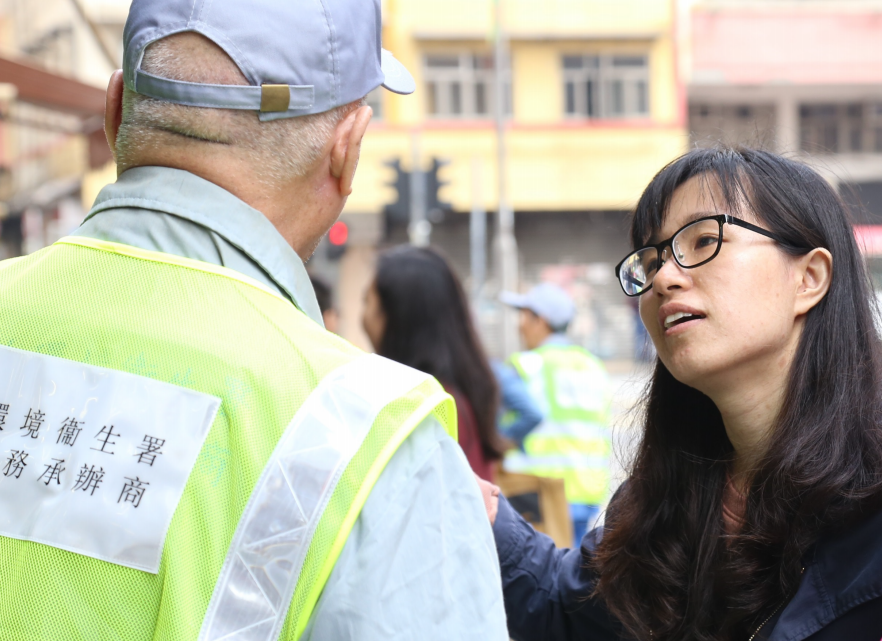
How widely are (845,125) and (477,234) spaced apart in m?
9.82

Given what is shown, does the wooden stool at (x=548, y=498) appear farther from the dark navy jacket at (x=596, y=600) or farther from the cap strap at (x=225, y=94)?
the cap strap at (x=225, y=94)

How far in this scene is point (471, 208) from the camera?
19.2 meters

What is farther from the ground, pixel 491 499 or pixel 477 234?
pixel 491 499

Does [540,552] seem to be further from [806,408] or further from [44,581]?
[44,581]

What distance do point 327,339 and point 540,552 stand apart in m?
1.11

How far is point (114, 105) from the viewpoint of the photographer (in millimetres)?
1378


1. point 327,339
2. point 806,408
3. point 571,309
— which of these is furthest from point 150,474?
point 571,309

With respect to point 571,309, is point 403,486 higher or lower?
higher

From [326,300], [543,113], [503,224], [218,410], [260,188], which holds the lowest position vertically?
[503,224]

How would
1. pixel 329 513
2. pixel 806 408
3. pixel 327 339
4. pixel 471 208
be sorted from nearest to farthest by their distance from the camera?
1. pixel 329 513
2. pixel 327 339
3. pixel 806 408
4. pixel 471 208

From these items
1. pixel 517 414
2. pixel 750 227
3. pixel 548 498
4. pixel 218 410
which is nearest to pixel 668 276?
pixel 750 227

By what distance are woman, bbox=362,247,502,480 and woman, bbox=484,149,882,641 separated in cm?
148

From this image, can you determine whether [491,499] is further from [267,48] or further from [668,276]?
[267,48]

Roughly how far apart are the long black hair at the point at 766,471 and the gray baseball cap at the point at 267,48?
0.82 meters
